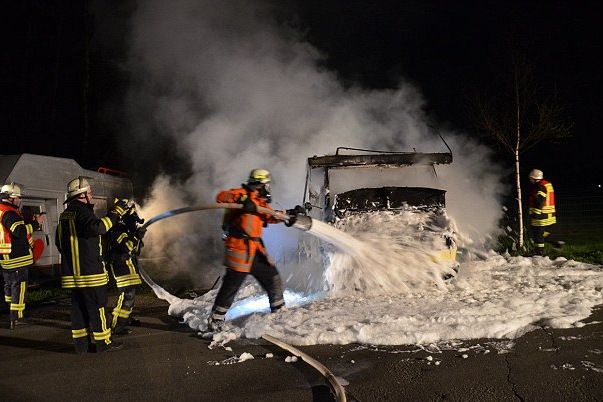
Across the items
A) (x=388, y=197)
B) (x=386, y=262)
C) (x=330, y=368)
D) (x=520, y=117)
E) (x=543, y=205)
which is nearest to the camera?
(x=330, y=368)

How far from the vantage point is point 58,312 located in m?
7.90

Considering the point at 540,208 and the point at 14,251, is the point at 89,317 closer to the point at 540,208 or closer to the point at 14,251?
the point at 14,251

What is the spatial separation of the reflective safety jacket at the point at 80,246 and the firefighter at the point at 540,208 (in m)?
7.38

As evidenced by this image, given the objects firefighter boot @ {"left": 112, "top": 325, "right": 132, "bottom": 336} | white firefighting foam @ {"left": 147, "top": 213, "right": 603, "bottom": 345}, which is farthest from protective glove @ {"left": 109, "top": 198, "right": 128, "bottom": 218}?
white firefighting foam @ {"left": 147, "top": 213, "right": 603, "bottom": 345}

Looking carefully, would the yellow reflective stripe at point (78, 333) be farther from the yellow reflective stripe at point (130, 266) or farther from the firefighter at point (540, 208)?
the firefighter at point (540, 208)

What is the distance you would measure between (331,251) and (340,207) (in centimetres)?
124

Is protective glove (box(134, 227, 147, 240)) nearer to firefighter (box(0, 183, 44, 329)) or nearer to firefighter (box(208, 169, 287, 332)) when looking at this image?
firefighter (box(208, 169, 287, 332))

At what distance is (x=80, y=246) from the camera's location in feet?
17.4

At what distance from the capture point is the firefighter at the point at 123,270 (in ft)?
20.6

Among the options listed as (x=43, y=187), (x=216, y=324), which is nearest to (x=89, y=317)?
(x=216, y=324)

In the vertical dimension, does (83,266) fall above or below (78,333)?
above

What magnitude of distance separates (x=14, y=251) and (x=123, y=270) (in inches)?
71.8

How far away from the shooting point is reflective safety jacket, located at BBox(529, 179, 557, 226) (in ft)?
30.6

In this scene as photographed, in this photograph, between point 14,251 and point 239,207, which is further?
point 14,251
